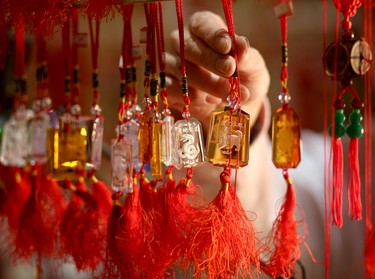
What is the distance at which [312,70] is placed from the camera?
1.42 meters

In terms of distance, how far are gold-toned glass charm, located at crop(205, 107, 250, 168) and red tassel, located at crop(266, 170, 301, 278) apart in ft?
0.26

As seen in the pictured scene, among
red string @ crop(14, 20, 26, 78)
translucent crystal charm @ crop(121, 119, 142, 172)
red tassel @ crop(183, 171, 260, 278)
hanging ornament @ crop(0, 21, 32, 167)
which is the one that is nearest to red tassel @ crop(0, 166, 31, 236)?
hanging ornament @ crop(0, 21, 32, 167)

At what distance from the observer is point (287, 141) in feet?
2.43

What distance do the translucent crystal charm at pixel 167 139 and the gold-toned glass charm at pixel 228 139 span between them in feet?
0.17

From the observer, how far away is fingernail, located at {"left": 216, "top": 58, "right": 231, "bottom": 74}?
Result: 2.33ft

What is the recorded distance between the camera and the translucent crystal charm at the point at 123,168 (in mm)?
783

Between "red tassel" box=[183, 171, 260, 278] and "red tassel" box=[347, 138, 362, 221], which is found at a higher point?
"red tassel" box=[347, 138, 362, 221]

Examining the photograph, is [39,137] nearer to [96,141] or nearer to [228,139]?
[96,141]

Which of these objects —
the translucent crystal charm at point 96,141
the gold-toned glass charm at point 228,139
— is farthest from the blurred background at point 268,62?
the gold-toned glass charm at point 228,139

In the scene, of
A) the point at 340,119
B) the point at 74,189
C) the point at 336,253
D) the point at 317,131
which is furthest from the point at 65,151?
the point at 317,131

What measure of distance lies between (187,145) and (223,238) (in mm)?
115

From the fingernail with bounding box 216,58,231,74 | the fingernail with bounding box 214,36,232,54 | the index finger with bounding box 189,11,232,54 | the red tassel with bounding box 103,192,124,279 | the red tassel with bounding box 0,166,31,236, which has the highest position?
the index finger with bounding box 189,11,232,54

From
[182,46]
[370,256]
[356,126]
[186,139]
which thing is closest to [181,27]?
[182,46]

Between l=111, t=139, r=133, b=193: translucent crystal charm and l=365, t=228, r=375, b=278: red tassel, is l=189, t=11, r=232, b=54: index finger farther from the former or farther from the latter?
l=365, t=228, r=375, b=278: red tassel
